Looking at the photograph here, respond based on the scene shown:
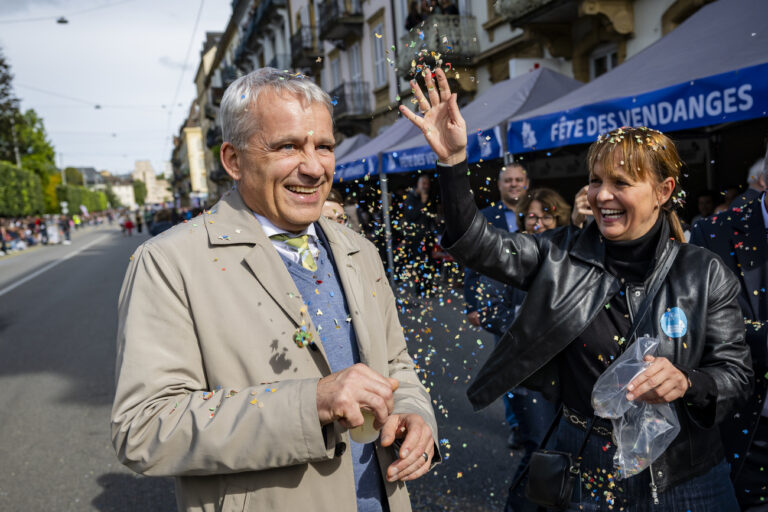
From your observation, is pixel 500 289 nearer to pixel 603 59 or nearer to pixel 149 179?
pixel 603 59

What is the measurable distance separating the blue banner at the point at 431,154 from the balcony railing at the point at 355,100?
12456 mm

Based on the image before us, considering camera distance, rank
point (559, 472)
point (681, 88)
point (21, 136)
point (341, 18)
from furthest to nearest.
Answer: point (21, 136), point (341, 18), point (681, 88), point (559, 472)

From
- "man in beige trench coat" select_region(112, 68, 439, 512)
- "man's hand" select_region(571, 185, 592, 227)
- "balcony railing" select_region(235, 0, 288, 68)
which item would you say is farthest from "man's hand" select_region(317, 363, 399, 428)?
"balcony railing" select_region(235, 0, 288, 68)

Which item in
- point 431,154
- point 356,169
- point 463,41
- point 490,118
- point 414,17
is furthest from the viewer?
point 463,41

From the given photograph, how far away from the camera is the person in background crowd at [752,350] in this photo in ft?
7.38

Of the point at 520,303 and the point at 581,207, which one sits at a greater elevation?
the point at 581,207

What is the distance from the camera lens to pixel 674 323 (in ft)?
6.04

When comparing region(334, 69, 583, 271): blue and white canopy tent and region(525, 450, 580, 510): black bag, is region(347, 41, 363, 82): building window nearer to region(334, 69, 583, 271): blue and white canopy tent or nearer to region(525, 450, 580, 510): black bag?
region(334, 69, 583, 271): blue and white canopy tent

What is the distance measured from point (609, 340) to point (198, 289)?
1.35 metres

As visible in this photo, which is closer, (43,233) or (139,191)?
(43,233)

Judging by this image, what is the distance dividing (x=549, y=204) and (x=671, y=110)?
152 centimetres

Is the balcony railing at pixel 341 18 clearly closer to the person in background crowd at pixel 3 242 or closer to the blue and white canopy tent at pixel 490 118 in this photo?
the blue and white canopy tent at pixel 490 118

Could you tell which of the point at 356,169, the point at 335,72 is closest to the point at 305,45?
the point at 335,72

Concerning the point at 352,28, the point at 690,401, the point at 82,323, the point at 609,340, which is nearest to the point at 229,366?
the point at 609,340
